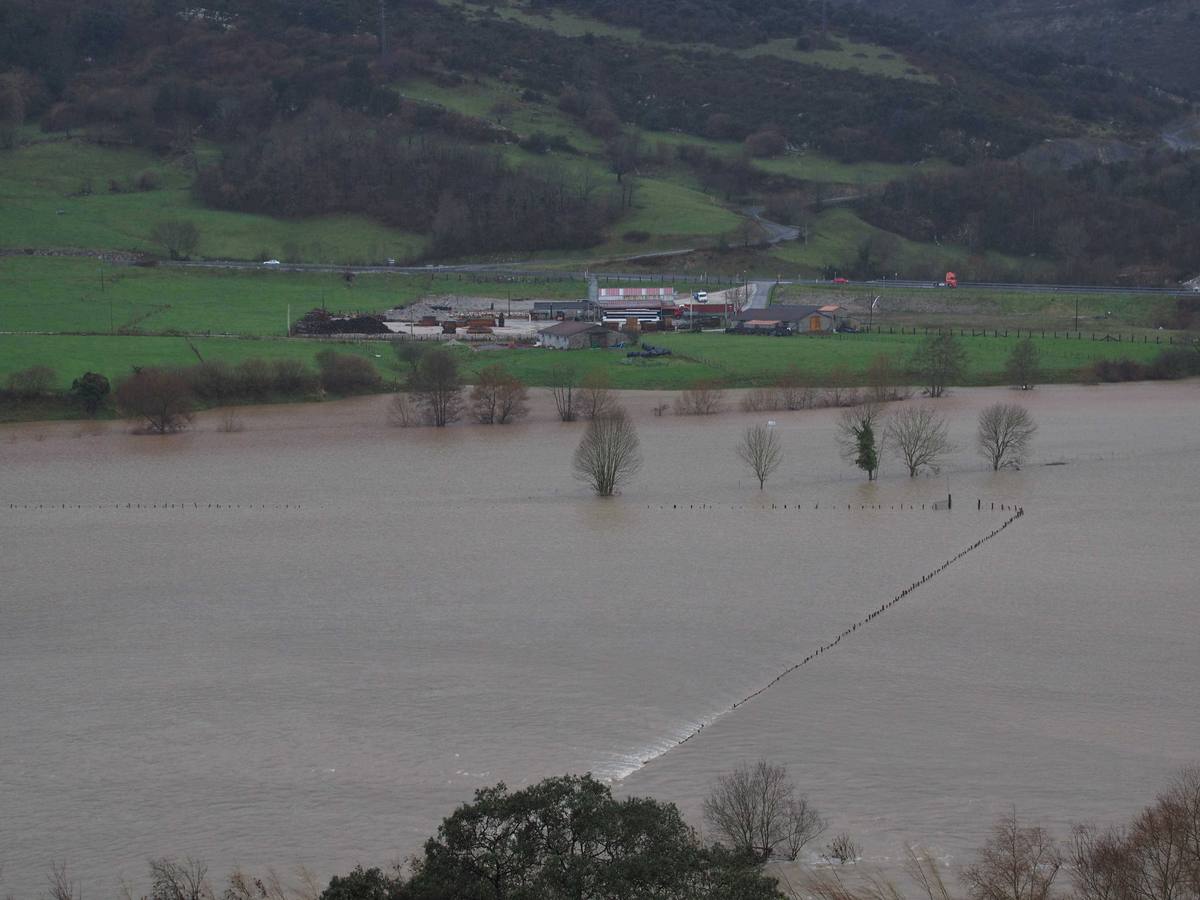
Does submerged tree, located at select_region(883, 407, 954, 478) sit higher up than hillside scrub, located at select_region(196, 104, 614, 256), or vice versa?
hillside scrub, located at select_region(196, 104, 614, 256)

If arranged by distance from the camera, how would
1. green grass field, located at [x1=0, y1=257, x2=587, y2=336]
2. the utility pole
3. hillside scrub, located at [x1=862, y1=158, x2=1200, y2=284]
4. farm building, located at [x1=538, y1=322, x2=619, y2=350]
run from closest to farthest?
farm building, located at [x1=538, y1=322, x2=619, y2=350] < green grass field, located at [x1=0, y1=257, x2=587, y2=336] < hillside scrub, located at [x1=862, y1=158, x2=1200, y2=284] < the utility pole

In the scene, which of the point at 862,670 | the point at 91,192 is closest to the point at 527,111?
the point at 91,192

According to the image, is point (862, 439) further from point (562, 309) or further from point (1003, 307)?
point (1003, 307)

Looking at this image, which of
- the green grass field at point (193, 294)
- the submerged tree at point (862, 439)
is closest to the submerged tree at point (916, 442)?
the submerged tree at point (862, 439)

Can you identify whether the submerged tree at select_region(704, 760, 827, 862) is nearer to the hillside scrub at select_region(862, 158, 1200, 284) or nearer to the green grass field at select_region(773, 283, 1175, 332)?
the green grass field at select_region(773, 283, 1175, 332)

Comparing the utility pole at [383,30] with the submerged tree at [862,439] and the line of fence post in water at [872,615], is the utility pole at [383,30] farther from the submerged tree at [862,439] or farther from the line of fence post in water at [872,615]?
the line of fence post in water at [872,615]

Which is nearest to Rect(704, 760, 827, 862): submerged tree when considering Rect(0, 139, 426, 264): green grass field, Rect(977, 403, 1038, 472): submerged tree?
Rect(977, 403, 1038, 472): submerged tree
